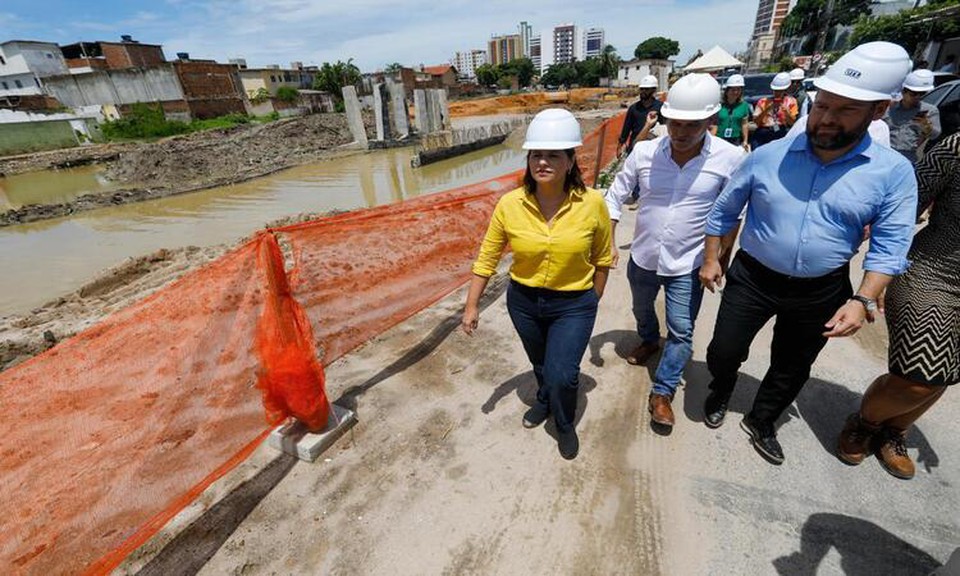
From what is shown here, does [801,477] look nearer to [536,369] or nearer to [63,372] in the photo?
[536,369]

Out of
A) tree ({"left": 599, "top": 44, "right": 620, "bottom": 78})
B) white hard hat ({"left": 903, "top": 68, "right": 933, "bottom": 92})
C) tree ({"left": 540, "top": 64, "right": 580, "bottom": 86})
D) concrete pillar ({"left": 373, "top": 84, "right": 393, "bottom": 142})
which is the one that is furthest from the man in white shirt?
tree ({"left": 540, "top": 64, "right": 580, "bottom": 86})

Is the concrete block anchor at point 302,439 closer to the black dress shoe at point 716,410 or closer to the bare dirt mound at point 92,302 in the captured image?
the black dress shoe at point 716,410

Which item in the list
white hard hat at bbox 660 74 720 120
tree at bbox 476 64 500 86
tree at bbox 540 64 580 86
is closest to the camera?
white hard hat at bbox 660 74 720 120

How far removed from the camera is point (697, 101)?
2305mm

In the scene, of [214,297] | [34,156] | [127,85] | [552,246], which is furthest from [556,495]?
[127,85]

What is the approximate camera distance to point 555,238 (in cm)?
219

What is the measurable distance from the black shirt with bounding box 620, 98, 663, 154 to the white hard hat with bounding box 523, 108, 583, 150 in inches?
201

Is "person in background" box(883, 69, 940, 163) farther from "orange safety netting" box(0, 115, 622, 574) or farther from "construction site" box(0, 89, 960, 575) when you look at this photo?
"orange safety netting" box(0, 115, 622, 574)

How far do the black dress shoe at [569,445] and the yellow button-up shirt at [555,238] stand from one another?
3.18 ft

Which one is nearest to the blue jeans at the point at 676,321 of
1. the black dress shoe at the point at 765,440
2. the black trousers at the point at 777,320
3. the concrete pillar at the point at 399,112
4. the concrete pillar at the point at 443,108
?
the black trousers at the point at 777,320

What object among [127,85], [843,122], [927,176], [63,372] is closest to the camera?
[843,122]

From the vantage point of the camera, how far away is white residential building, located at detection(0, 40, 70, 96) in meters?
40.6

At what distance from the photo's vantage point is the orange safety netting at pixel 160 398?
1826mm

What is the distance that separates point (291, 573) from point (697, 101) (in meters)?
3.21
